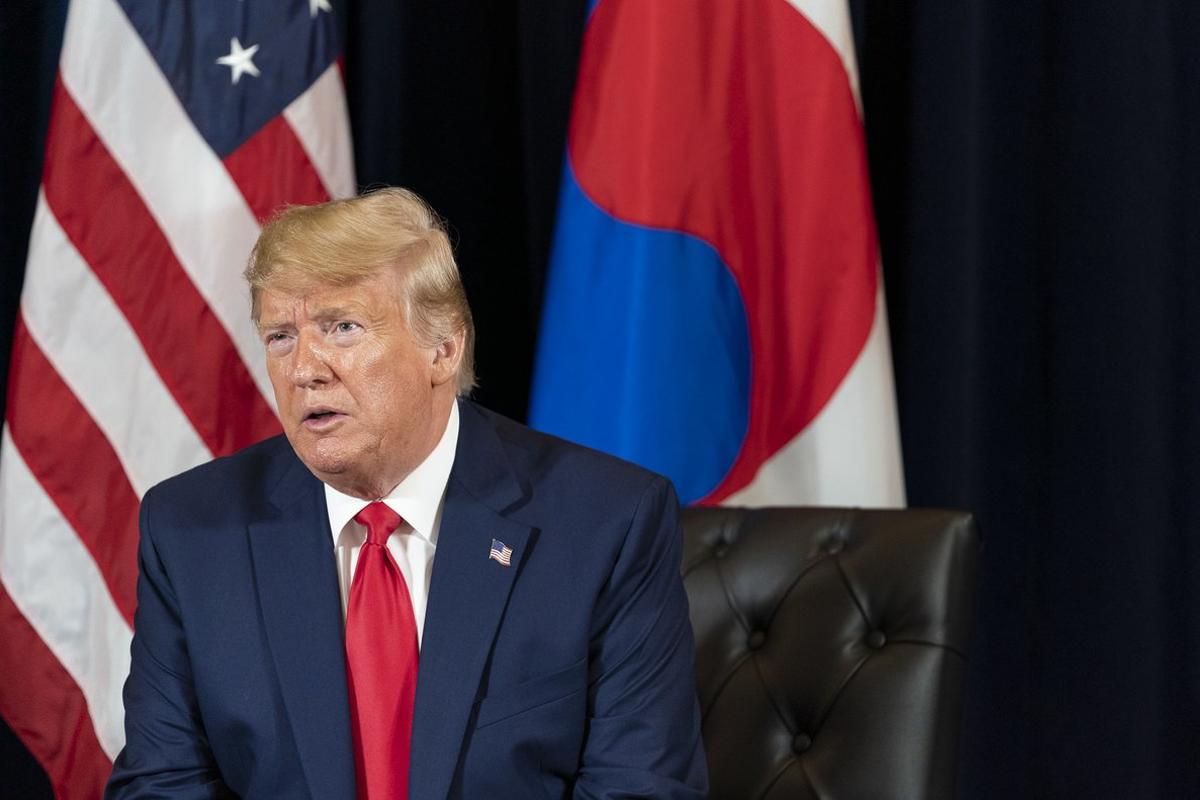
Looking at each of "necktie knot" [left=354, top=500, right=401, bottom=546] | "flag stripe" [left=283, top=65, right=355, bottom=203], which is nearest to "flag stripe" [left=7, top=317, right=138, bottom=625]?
"flag stripe" [left=283, top=65, right=355, bottom=203]

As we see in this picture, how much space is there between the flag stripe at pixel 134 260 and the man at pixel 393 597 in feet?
2.97

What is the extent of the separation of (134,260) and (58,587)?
615 millimetres

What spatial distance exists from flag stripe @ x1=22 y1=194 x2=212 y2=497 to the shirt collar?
102cm

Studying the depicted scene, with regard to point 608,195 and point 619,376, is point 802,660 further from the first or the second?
point 608,195

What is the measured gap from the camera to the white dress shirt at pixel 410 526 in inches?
67.2

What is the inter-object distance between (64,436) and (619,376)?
1027 mm

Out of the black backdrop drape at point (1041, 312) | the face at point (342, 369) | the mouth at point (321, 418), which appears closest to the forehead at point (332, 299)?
the face at point (342, 369)

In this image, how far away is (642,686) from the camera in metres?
1.66

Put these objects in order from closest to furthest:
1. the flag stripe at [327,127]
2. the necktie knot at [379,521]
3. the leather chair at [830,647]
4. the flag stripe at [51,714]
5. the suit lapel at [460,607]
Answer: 1. the suit lapel at [460,607]
2. the necktie knot at [379,521]
3. the leather chair at [830,647]
4. the flag stripe at [51,714]
5. the flag stripe at [327,127]

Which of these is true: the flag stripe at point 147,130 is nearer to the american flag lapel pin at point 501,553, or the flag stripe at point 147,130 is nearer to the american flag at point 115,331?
the american flag at point 115,331

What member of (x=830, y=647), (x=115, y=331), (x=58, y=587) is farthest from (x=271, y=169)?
(x=830, y=647)

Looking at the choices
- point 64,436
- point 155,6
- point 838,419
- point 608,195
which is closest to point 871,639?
point 838,419

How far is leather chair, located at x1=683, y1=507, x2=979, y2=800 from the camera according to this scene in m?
1.92

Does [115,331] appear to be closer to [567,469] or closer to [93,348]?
[93,348]
